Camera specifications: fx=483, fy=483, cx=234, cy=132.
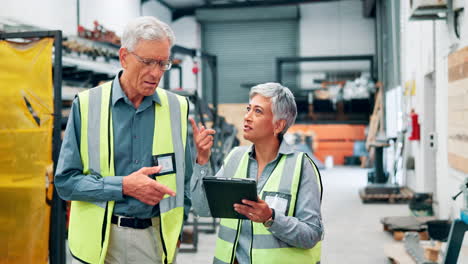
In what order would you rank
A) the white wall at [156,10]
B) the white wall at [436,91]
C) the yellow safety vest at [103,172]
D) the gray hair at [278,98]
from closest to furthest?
the yellow safety vest at [103,172], the gray hair at [278,98], the white wall at [436,91], the white wall at [156,10]

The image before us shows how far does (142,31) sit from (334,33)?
50.0 ft

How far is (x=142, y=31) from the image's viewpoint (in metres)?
1.79

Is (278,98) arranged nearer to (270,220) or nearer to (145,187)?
(270,220)

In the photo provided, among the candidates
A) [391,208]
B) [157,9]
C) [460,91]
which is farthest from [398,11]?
[157,9]

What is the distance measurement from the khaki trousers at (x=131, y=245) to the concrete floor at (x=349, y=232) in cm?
296

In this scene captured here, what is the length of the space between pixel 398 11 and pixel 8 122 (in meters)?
8.60

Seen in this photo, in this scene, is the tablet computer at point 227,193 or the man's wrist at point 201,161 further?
the man's wrist at point 201,161

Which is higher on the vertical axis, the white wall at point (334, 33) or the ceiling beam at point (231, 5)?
the ceiling beam at point (231, 5)

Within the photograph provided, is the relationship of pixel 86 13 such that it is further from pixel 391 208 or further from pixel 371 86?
pixel 371 86

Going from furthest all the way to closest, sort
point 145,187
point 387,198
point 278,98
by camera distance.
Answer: point 387,198
point 278,98
point 145,187

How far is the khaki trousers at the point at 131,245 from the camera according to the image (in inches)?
71.8

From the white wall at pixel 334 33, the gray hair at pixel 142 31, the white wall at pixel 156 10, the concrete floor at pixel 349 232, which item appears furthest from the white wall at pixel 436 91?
the white wall at pixel 156 10

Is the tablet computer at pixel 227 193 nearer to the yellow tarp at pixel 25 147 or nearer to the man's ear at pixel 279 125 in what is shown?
the man's ear at pixel 279 125

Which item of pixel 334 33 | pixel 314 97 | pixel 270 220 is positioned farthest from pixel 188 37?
pixel 270 220
